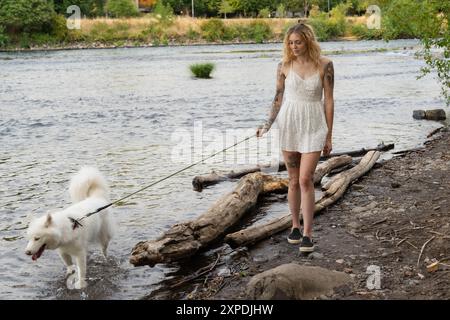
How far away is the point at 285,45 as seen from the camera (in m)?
5.71

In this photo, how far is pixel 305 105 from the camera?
5785mm

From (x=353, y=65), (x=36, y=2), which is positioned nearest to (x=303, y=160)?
(x=353, y=65)

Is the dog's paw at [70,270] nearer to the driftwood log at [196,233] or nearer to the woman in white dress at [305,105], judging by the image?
the driftwood log at [196,233]

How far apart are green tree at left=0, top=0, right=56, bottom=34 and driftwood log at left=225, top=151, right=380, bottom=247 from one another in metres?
82.5

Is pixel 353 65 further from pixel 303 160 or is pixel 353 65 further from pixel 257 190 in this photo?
pixel 303 160

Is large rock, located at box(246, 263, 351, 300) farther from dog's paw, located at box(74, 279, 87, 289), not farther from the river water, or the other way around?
dog's paw, located at box(74, 279, 87, 289)

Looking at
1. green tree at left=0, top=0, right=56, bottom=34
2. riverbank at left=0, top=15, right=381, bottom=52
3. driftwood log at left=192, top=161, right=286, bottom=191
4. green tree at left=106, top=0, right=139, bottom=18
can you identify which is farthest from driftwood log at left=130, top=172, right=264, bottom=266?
green tree at left=106, top=0, right=139, bottom=18

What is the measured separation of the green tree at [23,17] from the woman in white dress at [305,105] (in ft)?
281

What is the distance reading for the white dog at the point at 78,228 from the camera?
5543 millimetres

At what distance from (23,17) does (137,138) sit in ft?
251

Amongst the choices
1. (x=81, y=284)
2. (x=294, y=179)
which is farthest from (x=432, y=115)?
(x=81, y=284)

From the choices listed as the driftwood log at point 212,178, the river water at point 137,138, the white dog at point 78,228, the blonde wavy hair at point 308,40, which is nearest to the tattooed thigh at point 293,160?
the blonde wavy hair at point 308,40

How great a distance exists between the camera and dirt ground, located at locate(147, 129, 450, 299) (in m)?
5.13

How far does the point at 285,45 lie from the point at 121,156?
8.41 m
